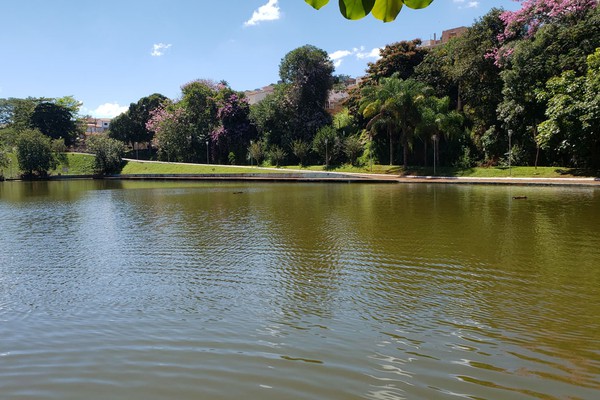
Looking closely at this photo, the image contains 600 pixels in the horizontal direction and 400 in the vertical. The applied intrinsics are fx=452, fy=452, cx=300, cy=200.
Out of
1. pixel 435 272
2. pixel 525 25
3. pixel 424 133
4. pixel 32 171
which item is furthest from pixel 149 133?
pixel 435 272

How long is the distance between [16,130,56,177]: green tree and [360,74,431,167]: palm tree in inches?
1511

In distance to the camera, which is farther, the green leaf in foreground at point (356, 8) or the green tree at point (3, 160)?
the green tree at point (3, 160)

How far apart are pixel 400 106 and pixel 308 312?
30394 millimetres

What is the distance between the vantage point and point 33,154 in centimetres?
5150

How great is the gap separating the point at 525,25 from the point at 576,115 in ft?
30.7

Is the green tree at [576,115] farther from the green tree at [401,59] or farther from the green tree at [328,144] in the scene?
the green tree at [328,144]

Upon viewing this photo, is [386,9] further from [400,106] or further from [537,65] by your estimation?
[400,106]

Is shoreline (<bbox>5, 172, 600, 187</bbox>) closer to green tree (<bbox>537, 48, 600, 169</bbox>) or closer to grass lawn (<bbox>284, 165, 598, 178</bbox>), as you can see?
grass lawn (<bbox>284, 165, 598, 178</bbox>)

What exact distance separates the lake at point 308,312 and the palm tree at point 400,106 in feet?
71.8

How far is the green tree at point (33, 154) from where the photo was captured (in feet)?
168

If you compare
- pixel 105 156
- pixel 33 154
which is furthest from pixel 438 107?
pixel 33 154

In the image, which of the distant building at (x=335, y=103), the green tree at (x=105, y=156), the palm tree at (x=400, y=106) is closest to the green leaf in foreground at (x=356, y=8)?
the palm tree at (x=400, y=106)

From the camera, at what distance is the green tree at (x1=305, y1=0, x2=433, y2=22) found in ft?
4.56

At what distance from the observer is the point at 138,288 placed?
7.75 m
